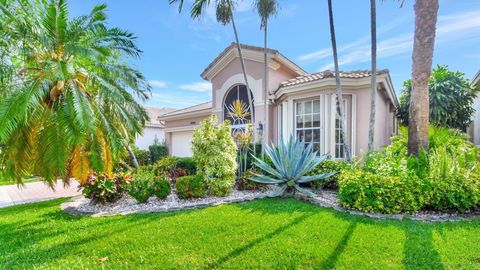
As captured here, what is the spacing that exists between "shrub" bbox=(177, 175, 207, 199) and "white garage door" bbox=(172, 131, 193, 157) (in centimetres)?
1177

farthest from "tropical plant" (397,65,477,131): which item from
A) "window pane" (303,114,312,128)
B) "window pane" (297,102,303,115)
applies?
"window pane" (297,102,303,115)

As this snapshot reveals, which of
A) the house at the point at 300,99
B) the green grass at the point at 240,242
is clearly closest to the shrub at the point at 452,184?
the green grass at the point at 240,242

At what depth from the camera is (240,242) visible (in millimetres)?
4852

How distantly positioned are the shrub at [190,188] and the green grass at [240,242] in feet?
4.83

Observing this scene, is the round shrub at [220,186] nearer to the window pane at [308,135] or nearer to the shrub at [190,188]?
the shrub at [190,188]

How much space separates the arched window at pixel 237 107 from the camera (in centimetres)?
1455

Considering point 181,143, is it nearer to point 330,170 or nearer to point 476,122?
point 330,170

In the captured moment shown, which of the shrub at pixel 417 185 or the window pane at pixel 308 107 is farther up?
the window pane at pixel 308 107

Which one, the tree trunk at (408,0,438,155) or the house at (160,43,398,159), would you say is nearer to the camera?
the tree trunk at (408,0,438,155)

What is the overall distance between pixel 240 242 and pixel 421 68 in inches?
282

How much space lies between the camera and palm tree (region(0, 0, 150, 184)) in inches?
249

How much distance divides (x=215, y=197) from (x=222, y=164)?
117cm

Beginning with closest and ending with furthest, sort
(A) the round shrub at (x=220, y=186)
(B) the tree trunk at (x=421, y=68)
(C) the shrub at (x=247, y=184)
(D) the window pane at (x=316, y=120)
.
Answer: (B) the tree trunk at (x=421, y=68), (A) the round shrub at (x=220, y=186), (C) the shrub at (x=247, y=184), (D) the window pane at (x=316, y=120)

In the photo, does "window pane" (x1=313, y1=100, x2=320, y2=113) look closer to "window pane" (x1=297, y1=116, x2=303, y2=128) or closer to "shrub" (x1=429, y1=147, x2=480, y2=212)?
"window pane" (x1=297, y1=116, x2=303, y2=128)
